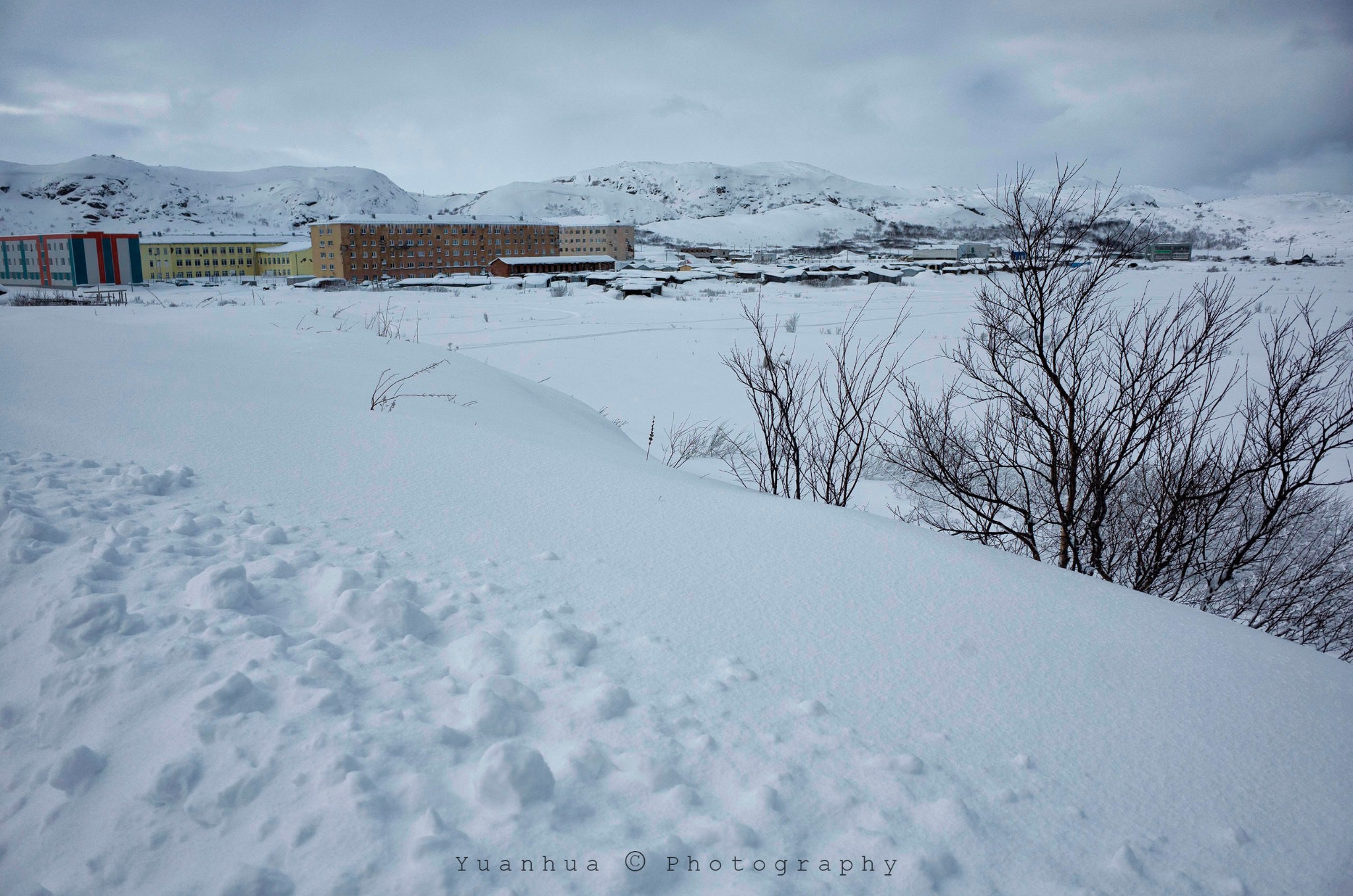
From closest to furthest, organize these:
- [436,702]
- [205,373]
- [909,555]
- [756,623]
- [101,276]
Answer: [436,702] < [756,623] < [909,555] < [205,373] < [101,276]

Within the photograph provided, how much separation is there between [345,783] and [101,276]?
5362cm

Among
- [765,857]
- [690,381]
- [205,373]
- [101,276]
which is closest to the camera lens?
[765,857]

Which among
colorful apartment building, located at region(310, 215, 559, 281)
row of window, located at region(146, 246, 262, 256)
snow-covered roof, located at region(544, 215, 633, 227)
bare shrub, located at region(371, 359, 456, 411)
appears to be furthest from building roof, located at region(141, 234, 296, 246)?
bare shrub, located at region(371, 359, 456, 411)

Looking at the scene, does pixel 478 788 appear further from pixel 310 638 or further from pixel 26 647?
pixel 26 647

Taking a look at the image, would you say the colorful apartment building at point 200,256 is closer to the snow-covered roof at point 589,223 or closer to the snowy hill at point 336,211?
the snow-covered roof at point 589,223

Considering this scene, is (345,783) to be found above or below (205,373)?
below

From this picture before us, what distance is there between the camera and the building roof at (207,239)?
59.7m

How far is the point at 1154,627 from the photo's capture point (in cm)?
288

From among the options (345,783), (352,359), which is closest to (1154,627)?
(345,783)

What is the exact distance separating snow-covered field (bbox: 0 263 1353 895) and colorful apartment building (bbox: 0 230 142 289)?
4976 centimetres

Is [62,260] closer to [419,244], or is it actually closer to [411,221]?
[419,244]

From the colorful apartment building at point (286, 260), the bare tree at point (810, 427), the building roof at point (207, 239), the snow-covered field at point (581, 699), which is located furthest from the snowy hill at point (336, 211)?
the snow-covered field at point (581, 699)

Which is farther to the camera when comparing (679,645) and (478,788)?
(679,645)

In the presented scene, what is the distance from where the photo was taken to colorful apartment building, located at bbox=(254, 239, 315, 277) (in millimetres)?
59875
